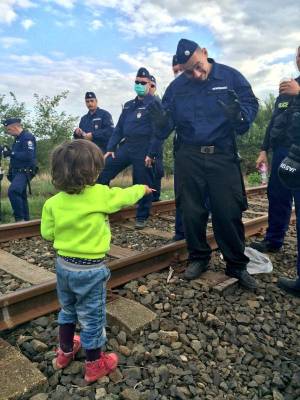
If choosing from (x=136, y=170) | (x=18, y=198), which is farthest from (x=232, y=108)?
(x=18, y=198)

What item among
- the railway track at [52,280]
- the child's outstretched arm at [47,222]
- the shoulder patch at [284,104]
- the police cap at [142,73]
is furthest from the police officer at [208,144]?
the police cap at [142,73]

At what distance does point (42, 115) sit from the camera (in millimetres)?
19969

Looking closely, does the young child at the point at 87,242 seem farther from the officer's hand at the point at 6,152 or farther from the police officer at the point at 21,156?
the officer's hand at the point at 6,152

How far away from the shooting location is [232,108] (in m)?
3.71

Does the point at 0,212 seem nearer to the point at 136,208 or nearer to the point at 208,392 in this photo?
the point at 136,208

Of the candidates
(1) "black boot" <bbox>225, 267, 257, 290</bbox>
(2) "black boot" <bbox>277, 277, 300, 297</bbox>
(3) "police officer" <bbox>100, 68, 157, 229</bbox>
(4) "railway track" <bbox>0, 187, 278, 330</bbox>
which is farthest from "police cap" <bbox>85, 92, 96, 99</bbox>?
(2) "black boot" <bbox>277, 277, 300, 297</bbox>

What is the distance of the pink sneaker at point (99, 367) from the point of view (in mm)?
2602

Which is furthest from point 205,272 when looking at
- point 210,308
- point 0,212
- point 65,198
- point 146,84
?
point 0,212

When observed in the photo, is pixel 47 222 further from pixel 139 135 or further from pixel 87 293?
pixel 139 135

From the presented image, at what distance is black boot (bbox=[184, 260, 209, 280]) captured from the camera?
418cm

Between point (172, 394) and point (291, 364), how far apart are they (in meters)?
1.04

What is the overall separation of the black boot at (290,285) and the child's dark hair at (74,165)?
2.56m

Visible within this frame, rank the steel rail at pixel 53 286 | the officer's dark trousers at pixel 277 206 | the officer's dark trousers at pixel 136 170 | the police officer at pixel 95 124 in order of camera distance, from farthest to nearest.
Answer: the police officer at pixel 95 124
the officer's dark trousers at pixel 136 170
the officer's dark trousers at pixel 277 206
the steel rail at pixel 53 286

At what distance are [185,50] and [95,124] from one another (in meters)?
5.04
